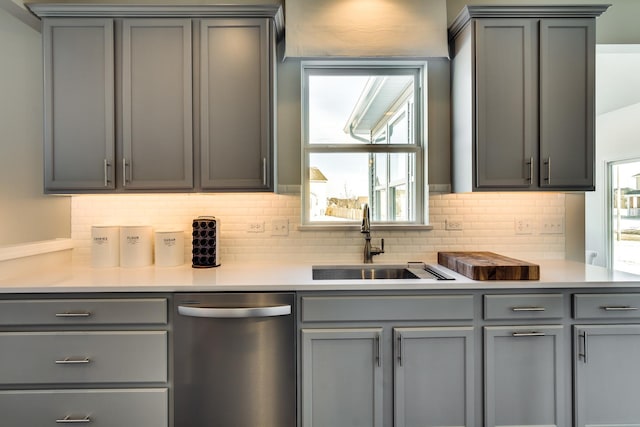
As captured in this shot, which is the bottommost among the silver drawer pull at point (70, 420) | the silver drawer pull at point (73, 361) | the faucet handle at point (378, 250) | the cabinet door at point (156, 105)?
the silver drawer pull at point (70, 420)

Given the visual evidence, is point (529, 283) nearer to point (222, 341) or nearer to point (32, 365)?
point (222, 341)

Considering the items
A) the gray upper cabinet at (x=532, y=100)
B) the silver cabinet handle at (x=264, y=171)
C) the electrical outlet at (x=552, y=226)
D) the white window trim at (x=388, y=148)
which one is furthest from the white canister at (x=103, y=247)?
the electrical outlet at (x=552, y=226)

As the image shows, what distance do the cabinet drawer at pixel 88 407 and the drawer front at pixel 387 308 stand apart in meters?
0.87

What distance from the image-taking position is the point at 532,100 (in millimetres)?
2086

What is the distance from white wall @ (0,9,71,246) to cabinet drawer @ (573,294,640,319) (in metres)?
3.19

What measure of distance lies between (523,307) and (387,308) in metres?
0.71

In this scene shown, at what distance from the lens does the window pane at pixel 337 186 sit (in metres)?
2.54

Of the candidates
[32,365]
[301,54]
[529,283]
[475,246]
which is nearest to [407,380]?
[529,283]

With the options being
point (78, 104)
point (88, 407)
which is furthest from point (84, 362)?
point (78, 104)

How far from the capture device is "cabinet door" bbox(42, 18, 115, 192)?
2027 mm

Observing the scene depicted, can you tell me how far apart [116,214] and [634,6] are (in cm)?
396

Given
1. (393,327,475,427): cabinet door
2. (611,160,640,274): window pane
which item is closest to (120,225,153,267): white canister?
(393,327,475,427): cabinet door

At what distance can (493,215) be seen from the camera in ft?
8.06

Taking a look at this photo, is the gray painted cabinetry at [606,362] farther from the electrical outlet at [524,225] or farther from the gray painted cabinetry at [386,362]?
the electrical outlet at [524,225]
